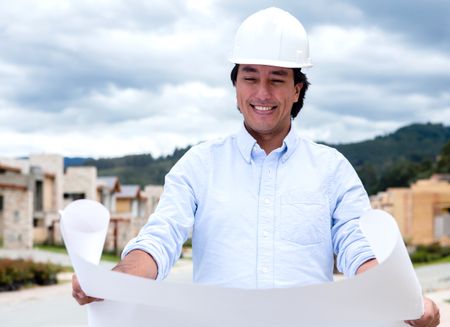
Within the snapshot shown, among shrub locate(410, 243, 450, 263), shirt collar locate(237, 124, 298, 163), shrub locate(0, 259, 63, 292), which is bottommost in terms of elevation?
shrub locate(410, 243, 450, 263)

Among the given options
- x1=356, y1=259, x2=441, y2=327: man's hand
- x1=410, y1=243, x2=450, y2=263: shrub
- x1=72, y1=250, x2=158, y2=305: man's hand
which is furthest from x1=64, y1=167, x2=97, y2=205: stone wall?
x1=356, y1=259, x2=441, y2=327: man's hand

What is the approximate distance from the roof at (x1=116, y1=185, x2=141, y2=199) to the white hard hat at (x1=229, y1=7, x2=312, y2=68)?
1433 inches

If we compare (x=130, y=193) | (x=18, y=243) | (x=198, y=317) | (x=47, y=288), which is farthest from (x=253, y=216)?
(x=130, y=193)

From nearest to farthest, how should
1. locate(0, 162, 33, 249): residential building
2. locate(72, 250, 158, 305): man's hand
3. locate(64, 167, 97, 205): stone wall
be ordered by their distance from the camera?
locate(72, 250, 158, 305): man's hand, locate(0, 162, 33, 249): residential building, locate(64, 167, 97, 205): stone wall

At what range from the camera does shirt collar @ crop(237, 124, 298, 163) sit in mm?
2201

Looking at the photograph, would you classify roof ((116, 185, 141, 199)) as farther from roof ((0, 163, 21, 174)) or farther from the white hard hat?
the white hard hat

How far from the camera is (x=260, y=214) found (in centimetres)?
212

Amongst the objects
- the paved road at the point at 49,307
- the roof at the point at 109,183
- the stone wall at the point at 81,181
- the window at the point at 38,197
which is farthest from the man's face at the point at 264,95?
the roof at the point at 109,183

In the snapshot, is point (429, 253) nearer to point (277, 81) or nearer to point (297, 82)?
point (297, 82)

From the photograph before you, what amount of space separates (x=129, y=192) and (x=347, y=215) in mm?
37477

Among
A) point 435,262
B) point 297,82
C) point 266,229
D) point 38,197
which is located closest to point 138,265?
point 266,229

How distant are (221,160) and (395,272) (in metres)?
0.81

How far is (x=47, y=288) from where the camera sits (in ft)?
49.3

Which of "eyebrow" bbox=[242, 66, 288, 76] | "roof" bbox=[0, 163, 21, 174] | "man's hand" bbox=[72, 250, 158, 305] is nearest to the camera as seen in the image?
"man's hand" bbox=[72, 250, 158, 305]
